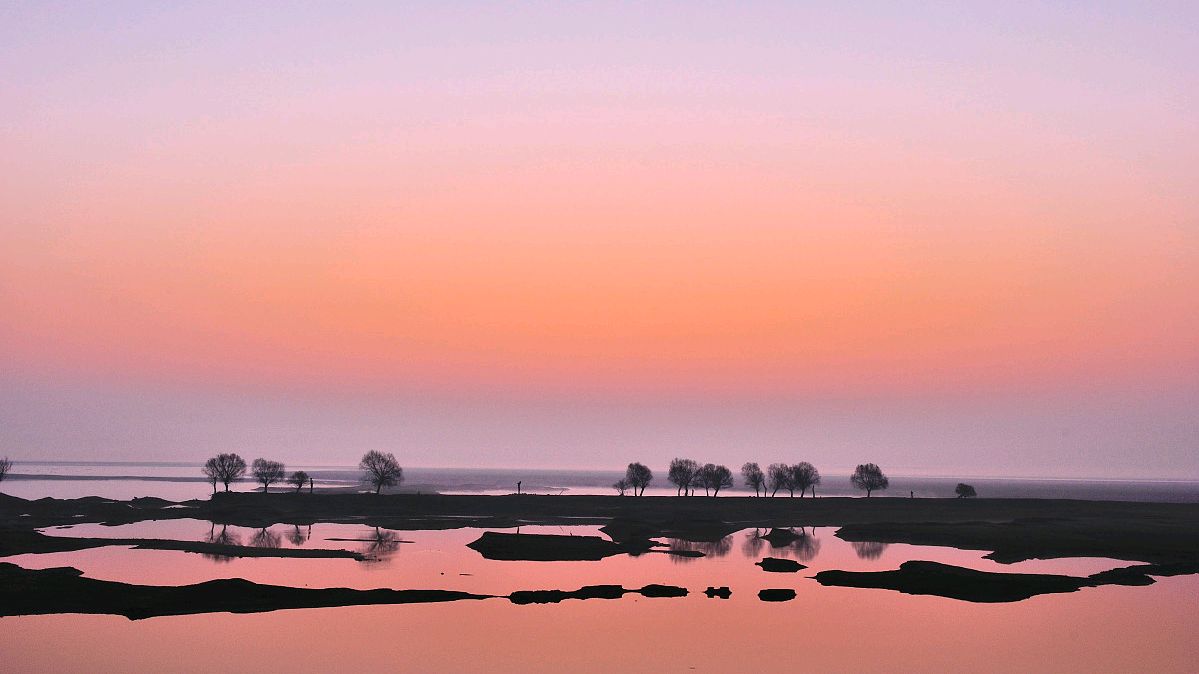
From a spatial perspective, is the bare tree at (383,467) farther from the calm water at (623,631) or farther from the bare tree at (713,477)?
the calm water at (623,631)

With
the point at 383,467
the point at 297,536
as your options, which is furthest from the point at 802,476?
the point at 297,536

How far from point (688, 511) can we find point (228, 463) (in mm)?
78739

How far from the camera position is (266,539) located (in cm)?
10488

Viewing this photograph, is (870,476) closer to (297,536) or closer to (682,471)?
(682,471)

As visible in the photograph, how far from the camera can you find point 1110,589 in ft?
229

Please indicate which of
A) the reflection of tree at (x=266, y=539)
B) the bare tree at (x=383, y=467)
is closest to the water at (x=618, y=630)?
the reflection of tree at (x=266, y=539)

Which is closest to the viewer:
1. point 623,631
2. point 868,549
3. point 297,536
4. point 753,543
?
point 623,631

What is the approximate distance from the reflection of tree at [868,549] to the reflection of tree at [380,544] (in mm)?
39494

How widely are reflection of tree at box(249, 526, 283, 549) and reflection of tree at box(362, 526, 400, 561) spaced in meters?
7.99

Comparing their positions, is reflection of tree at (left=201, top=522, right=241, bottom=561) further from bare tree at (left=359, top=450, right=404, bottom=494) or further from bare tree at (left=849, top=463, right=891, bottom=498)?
bare tree at (left=849, top=463, right=891, bottom=498)

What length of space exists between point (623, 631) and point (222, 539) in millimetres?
61851

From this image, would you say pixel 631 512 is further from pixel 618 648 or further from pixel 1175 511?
pixel 618 648

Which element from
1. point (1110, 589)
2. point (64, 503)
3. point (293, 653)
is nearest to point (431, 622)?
point (293, 653)

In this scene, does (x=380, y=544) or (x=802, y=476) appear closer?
(x=380, y=544)
